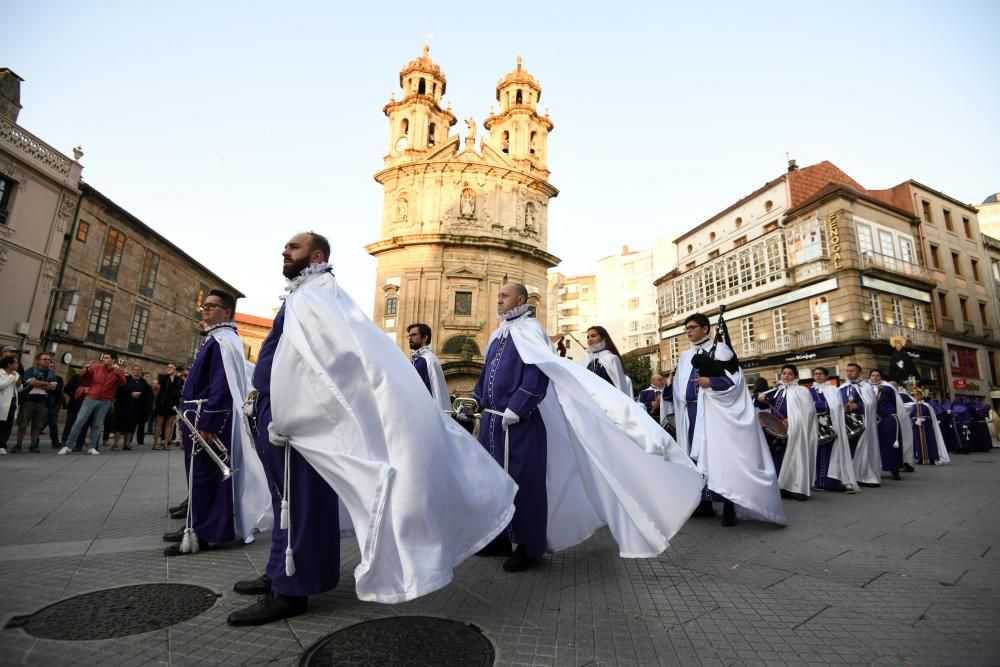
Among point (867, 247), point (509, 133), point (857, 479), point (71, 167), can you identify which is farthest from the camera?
point (509, 133)

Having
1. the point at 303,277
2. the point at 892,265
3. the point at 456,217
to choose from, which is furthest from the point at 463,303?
the point at 303,277

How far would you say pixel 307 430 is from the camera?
2572 millimetres

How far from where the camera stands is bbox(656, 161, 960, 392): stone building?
25922 millimetres

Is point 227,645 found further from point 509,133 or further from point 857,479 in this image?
point 509,133

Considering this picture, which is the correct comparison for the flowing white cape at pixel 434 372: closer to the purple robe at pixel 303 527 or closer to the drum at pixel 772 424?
the purple robe at pixel 303 527

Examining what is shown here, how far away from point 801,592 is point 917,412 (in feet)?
44.6

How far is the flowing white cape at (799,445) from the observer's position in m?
7.01

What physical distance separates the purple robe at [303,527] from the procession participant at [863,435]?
30.5 ft

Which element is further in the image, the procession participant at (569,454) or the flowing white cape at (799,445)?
the flowing white cape at (799,445)

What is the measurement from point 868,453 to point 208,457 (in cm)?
1019

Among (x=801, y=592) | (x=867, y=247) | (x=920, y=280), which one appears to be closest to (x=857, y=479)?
(x=801, y=592)

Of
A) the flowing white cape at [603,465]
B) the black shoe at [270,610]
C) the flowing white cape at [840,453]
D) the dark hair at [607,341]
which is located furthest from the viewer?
the flowing white cape at [840,453]

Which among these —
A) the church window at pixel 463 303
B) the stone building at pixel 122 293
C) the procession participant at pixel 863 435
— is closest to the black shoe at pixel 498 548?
the procession participant at pixel 863 435

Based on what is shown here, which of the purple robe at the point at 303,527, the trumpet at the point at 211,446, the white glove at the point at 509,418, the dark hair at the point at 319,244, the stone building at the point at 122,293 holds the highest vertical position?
the stone building at the point at 122,293
